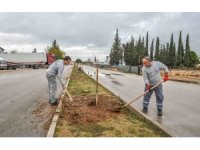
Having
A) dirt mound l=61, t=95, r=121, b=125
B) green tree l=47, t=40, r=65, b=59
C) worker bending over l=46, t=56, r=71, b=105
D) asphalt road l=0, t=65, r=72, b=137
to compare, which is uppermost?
green tree l=47, t=40, r=65, b=59

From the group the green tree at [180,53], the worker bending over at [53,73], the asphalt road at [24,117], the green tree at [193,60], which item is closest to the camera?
the asphalt road at [24,117]

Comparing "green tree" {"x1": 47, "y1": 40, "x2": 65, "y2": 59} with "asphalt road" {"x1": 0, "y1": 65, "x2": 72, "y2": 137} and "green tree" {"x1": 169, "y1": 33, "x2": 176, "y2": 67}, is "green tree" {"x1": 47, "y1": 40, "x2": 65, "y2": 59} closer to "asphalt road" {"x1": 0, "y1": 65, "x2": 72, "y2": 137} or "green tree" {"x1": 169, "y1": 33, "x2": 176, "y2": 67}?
"green tree" {"x1": 169, "y1": 33, "x2": 176, "y2": 67}

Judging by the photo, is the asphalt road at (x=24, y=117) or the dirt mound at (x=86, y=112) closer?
the asphalt road at (x=24, y=117)

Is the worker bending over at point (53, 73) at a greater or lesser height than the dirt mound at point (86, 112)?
greater

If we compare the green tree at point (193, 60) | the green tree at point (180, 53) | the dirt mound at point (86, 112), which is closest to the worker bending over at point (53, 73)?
the dirt mound at point (86, 112)

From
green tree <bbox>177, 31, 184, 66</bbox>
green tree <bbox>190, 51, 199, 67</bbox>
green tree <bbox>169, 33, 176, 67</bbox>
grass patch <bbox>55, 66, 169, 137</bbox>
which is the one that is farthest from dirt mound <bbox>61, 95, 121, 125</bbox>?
green tree <bbox>190, 51, 199, 67</bbox>

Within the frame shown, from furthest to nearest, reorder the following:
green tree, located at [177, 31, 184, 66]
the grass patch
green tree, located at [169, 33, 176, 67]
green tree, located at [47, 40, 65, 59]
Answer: green tree, located at [47, 40, 65, 59] → green tree, located at [169, 33, 176, 67] → green tree, located at [177, 31, 184, 66] → the grass patch

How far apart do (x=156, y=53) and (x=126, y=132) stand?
→ 123518 millimetres

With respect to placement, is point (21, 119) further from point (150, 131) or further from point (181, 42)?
point (181, 42)

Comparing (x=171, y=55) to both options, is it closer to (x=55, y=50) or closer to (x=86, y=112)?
(x=55, y=50)

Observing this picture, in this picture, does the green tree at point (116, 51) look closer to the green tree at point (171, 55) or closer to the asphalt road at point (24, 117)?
the green tree at point (171, 55)

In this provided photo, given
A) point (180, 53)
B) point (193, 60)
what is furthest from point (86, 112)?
point (193, 60)

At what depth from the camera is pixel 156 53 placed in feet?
423
